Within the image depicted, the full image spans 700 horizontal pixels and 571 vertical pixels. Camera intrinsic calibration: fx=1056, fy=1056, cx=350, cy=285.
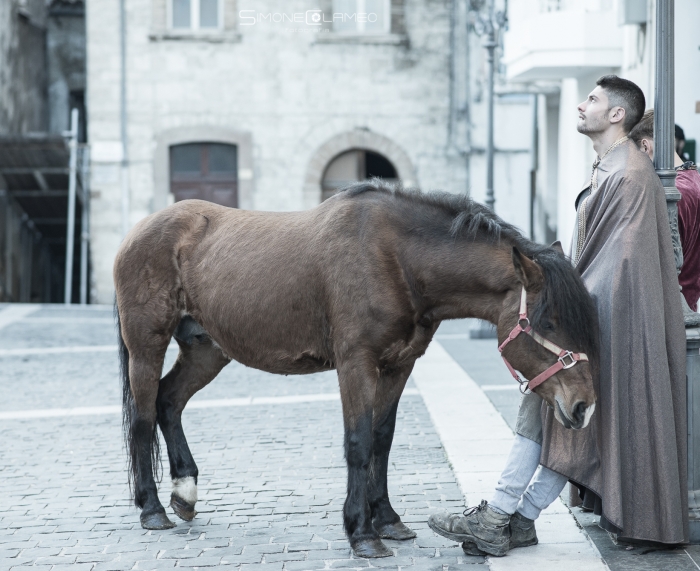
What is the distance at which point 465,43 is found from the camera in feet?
75.4

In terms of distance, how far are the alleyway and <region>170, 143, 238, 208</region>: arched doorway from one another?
1176cm

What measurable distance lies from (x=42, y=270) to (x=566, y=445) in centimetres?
2248

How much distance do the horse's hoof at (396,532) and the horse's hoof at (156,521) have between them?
1.12m

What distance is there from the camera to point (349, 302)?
4.91 metres

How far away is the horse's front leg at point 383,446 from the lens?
518 centimetres

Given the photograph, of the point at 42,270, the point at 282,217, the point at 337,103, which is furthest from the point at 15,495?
the point at 42,270

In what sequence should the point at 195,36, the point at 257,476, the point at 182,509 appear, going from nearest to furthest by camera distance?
the point at 182,509 < the point at 257,476 < the point at 195,36

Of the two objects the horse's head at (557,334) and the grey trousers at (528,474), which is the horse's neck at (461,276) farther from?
the grey trousers at (528,474)

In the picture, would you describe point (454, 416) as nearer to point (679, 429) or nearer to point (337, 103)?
point (679, 429)

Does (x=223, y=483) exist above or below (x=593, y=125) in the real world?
below

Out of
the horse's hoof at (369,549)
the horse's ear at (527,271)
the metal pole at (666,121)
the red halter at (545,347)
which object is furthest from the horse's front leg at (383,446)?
the metal pole at (666,121)

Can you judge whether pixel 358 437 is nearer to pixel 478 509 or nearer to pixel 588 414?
pixel 478 509

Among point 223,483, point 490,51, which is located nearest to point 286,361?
point 223,483

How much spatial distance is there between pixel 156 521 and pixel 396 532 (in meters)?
1.27
